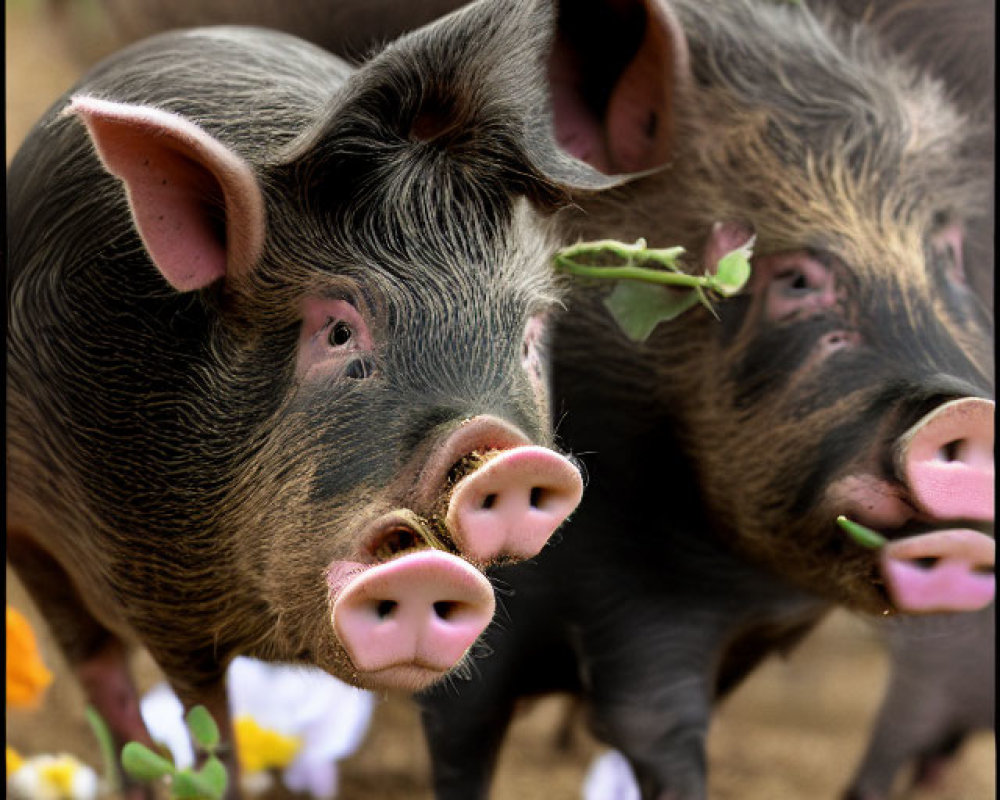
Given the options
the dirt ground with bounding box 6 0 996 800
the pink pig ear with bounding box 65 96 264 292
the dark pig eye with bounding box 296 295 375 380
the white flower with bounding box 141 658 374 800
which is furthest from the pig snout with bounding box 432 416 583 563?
the dirt ground with bounding box 6 0 996 800

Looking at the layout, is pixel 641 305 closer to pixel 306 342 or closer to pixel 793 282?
pixel 793 282

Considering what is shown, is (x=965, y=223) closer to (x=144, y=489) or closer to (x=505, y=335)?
(x=505, y=335)

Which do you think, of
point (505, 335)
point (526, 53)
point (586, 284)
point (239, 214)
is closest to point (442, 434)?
point (505, 335)

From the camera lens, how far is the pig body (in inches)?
92.0

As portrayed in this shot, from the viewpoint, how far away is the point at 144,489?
1.97 metres

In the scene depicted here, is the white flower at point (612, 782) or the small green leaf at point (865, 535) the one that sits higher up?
the small green leaf at point (865, 535)

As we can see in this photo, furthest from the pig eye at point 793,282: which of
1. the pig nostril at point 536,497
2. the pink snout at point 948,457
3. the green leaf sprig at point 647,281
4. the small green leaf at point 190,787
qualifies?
the small green leaf at point 190,787

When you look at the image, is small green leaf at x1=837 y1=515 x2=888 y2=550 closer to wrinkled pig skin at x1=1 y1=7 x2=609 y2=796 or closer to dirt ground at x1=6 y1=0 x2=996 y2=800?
wrinkled pig skin at x1=1 y1=7 x2=609 y2=796

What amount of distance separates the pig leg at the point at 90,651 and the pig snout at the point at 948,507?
1211mm

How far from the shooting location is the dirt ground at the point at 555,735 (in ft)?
11.5

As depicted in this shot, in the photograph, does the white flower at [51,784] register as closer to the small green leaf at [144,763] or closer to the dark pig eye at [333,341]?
the small green leaf at [144,763]

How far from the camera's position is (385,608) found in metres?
1.66

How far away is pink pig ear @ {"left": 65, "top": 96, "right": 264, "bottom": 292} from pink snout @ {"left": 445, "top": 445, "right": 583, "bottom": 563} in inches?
16.3

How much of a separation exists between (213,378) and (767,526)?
924 mm
